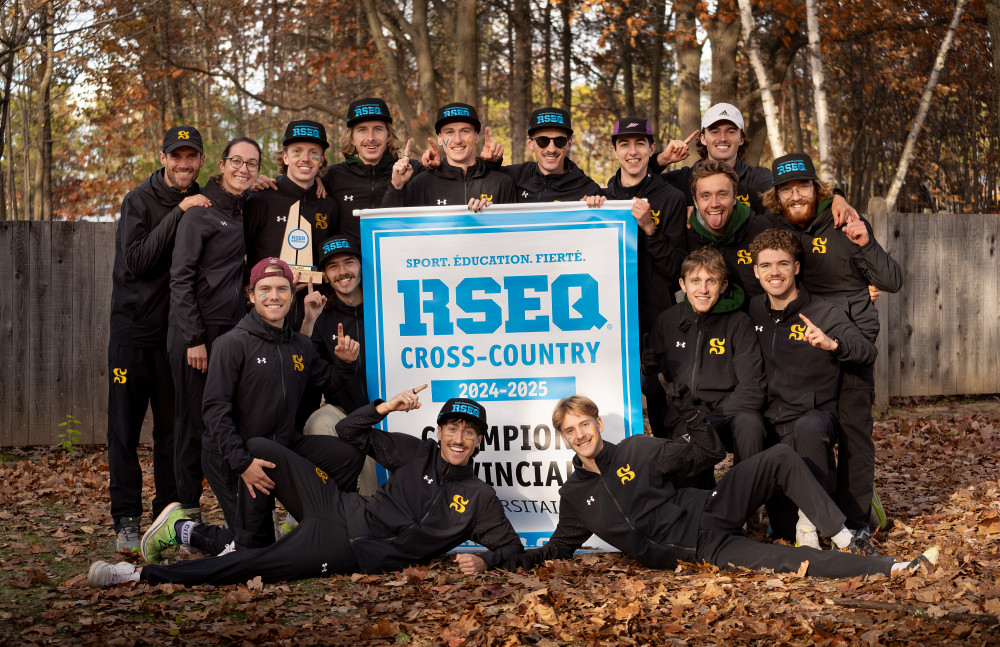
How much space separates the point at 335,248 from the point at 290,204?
578 millimetres

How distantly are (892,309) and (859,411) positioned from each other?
6.30 metres

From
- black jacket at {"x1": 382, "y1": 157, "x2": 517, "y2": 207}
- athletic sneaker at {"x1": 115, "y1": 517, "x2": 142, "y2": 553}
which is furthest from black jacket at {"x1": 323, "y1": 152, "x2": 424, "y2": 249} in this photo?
athletic sneaker at {"x1": 115, "y1": 517, "x2": 142, "y2": 553}

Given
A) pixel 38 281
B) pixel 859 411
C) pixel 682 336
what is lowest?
pixel 859 411

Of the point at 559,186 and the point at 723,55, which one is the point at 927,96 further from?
the point at 559,186

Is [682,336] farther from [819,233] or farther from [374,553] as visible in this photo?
[374,553]

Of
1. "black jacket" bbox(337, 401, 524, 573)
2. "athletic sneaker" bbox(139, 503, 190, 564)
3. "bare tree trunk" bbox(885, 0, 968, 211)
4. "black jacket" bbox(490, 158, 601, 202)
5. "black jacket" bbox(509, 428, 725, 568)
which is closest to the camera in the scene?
"black jacket" bbox(509, 428, 725, 568)

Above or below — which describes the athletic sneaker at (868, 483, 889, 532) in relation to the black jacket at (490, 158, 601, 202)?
below

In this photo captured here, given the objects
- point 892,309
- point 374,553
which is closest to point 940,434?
point 892,309

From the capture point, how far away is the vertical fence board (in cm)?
1012

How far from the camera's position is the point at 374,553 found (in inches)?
227

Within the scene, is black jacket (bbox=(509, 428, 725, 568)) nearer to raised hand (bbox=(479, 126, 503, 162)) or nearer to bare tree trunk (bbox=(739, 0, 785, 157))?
raised hand (bbox=(479, 126, 503, 162))

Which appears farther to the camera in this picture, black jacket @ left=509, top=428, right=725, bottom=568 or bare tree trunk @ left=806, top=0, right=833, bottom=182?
bare tree trunk @ left=806, top=0, right=833, bottom=182

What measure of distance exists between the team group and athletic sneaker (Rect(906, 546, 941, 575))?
31 millimetres

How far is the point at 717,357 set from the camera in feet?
20.7
